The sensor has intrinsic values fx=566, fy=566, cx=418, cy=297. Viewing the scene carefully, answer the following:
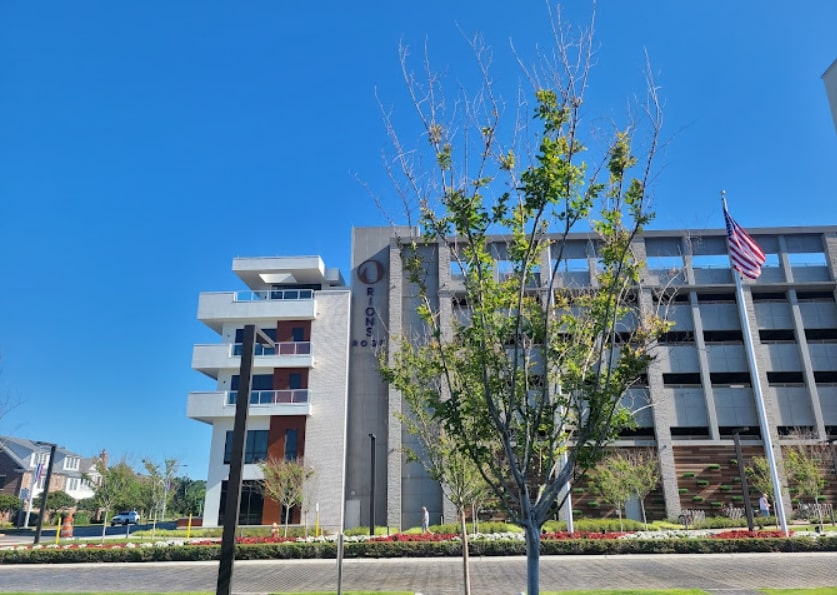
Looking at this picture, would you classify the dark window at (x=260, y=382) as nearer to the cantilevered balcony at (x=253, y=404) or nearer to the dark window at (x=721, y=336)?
the cantilevered balcony at (x=253, y=404)

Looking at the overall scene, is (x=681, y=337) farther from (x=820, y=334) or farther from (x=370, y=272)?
(x=370, y=272)

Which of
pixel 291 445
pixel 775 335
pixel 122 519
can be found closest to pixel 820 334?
pixel 775 335

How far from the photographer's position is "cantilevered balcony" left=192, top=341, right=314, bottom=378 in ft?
112

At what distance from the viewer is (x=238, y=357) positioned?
3409cm

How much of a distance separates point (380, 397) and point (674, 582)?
76.6ft

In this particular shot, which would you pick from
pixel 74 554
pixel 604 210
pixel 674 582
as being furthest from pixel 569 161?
pixel 74 554

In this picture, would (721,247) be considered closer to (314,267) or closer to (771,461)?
(771,461)

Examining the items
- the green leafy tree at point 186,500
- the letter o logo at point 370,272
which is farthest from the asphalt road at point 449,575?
the green leafy tree at point 186,500

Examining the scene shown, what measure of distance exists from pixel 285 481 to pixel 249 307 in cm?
1175

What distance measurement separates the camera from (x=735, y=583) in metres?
12.8

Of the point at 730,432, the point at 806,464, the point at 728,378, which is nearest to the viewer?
the point at 806,464

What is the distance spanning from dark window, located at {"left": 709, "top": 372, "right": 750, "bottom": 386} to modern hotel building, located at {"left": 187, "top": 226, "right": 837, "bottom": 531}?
0.29ft

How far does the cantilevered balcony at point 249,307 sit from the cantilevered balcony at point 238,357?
70.5 inches

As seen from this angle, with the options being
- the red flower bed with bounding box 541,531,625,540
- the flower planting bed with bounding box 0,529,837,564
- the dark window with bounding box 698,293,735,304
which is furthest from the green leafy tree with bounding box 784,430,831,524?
the red flower bed with bounding box 541,531,625,540
